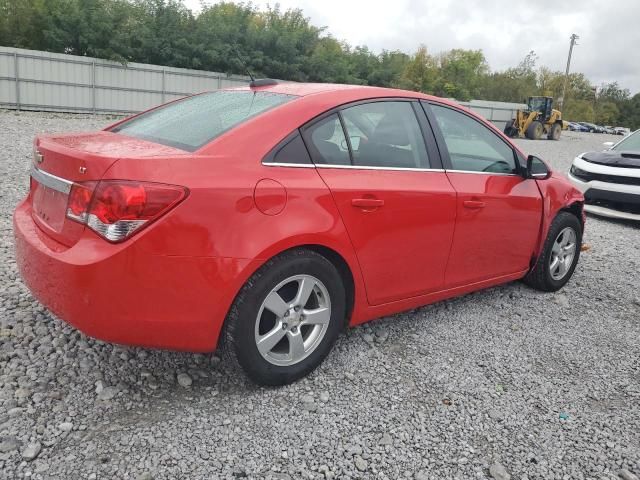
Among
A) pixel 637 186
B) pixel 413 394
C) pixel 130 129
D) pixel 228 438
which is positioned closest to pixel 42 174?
pixel 130 129

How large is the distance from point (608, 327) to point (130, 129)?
140 inches

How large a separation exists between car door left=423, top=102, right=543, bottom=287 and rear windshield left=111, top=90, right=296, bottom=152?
3.83 feet

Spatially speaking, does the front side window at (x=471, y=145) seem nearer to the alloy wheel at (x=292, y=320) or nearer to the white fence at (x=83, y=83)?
the alloy wheel at (x=292, y=320)

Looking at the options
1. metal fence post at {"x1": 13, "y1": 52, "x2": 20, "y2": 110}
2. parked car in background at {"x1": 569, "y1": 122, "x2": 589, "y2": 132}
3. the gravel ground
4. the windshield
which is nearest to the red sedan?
the gravel ground

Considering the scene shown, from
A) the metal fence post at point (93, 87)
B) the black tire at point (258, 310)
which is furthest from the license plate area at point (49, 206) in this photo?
the metal fence post at point (93, 87)

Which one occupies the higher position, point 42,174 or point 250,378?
point 42,174

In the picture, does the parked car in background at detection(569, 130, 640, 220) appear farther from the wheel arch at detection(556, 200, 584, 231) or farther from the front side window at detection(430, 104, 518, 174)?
the front side window at detection(430, 104, 518, 174)

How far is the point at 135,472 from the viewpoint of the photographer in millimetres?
2135

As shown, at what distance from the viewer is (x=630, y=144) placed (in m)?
8.61

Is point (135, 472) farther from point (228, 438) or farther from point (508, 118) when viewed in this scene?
point (508, 118)

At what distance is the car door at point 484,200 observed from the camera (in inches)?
137

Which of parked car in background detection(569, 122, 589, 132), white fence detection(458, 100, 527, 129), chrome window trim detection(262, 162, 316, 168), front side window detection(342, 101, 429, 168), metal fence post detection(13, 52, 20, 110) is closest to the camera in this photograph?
chrome window trim detection(262, 162, 316, 168)

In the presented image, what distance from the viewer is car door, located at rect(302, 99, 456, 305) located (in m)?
2.84

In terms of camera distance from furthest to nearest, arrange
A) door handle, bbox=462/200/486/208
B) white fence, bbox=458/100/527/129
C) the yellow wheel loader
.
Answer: white fence, bbox=458/100/527/129, the yellow wheel loader, door handle, bbox=462/200/486/208
